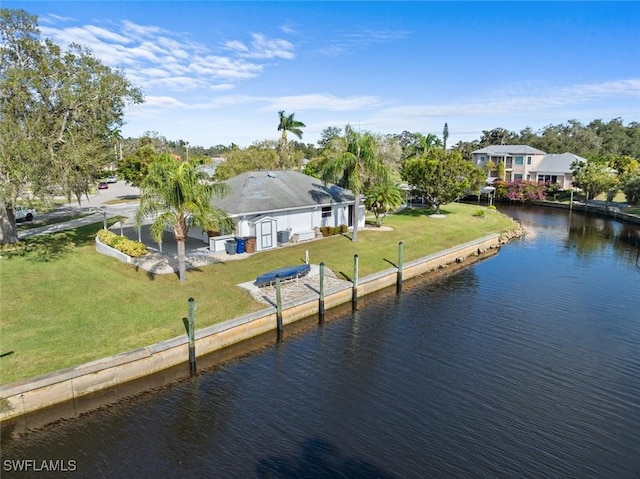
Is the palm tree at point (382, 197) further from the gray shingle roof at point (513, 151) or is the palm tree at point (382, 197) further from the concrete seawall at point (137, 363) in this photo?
the gray shingle roof at point (513, 151)

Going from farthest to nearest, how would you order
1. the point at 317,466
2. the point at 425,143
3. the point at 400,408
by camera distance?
the point at 425,143, the point at 400,408, the point at 317,466

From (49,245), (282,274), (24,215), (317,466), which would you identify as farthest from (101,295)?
(24,215)

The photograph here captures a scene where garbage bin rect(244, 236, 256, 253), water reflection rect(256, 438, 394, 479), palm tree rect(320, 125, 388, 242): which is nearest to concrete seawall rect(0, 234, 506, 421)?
water reflection rect(256, 438, 394, 479)

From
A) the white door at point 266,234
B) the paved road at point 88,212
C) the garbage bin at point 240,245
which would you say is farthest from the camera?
the paved road at point 88,212

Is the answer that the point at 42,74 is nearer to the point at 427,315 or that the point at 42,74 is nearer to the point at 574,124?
the point at 427,315

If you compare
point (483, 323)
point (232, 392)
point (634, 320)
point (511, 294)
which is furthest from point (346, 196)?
point (232, 392)

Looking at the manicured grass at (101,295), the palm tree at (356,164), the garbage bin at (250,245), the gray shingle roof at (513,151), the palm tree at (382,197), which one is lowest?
the manicured grass at (101,295)

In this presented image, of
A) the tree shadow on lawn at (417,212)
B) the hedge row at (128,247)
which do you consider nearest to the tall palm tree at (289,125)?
the tree shadow on lawn at (417,212)

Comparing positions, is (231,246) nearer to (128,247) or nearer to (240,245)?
(240,245)
